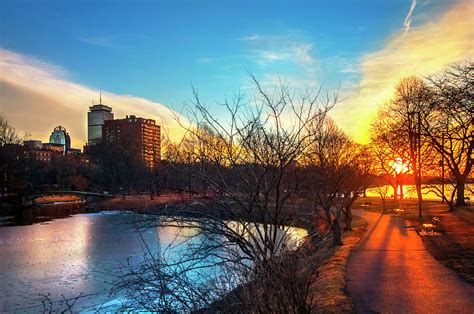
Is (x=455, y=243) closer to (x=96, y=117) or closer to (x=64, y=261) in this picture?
(x=64, y=261)

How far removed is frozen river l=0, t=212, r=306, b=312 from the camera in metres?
14.6

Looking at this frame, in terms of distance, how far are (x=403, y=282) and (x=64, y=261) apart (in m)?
16.6

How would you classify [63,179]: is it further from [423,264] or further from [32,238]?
[423,264]

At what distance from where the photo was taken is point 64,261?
21234 mm

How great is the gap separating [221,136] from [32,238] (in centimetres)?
2638

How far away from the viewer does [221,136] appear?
8.27 meters

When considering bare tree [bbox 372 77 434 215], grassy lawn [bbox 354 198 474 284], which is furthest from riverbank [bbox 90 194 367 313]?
bare tree [bbox 372 77 434 215]

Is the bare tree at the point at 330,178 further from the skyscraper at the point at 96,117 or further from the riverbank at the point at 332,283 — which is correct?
the skyscraper at the point at 96,117

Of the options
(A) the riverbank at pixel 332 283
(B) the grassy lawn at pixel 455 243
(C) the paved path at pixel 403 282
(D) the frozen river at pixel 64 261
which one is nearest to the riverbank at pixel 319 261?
(A) the riverbank at pixel 332 283

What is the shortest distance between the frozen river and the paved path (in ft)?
16.4

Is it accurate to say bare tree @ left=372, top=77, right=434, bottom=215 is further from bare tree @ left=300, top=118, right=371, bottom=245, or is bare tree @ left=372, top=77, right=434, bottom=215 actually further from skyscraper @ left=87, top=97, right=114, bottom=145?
skyscraper @ left=87, top=97, right=114, bottom=145

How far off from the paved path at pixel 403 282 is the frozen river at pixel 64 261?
5.00 metres

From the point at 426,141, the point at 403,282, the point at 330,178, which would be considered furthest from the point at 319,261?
the point at 426,141

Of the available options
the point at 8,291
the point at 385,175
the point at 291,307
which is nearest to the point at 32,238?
the point at 8,291
